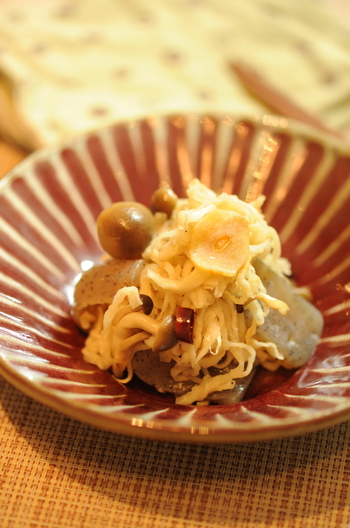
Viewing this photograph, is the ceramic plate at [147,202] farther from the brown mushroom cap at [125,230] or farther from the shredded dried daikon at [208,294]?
the brown mushroom cap at [125,230]

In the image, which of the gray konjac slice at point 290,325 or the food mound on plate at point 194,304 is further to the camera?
the gray konjac slice at point 290,325

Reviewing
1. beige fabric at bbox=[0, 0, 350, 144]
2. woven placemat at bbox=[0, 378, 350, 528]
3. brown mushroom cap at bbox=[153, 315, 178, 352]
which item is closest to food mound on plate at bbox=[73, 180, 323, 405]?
brown mushroom cap at bbox=[153, 315, 178, 352]

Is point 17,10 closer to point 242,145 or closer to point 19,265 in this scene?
point 242,145

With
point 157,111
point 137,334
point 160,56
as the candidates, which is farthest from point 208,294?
point 160,56

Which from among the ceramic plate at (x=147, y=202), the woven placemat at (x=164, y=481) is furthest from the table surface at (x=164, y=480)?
the ceramic plate at (x=147, y=202)

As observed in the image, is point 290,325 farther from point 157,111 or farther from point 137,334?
point 157,111

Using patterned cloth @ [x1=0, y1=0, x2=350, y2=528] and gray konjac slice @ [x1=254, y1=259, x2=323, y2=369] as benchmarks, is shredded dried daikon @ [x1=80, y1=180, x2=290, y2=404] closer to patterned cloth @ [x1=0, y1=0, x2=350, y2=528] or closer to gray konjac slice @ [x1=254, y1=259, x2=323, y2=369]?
gray konjac slice @ [x1=254, y1=259, x2=323, y2=369]
